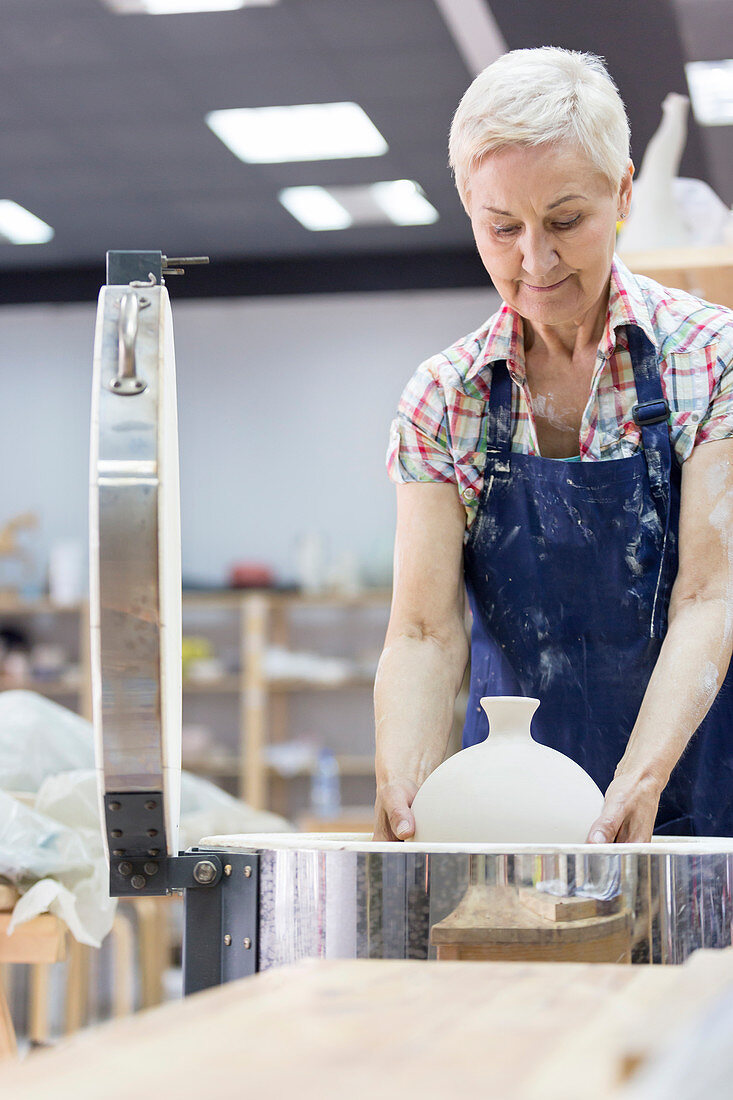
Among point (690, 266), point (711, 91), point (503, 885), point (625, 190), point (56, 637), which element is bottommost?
point (503, 885)

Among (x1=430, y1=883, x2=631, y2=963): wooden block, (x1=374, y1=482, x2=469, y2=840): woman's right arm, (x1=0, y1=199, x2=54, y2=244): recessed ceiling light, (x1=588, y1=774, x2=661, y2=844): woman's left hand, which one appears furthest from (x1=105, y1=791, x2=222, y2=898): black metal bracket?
(x1=0, y1=199, x2=54, y2=244): recessed ceiling light

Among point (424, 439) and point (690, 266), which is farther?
point (690, 266)

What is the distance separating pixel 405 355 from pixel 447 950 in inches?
242

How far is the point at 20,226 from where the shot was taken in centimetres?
628

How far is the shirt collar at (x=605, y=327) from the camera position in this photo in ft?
4.82

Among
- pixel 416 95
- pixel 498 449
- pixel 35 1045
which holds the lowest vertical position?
pixel 35 1045

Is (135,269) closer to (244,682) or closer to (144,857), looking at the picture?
(144,857)

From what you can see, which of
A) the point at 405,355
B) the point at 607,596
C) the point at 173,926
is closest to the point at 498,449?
the point at 607,596

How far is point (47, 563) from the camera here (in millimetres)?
7051

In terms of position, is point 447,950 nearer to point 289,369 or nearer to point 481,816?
point 481,816

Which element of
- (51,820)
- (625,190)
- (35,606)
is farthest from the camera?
(35,606)

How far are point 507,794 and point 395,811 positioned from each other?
0.16m

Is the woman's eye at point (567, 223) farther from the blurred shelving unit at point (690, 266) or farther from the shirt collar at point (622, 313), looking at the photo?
the blurred shelving unit at point (690, 266)

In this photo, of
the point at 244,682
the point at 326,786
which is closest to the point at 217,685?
the point at 244,682
